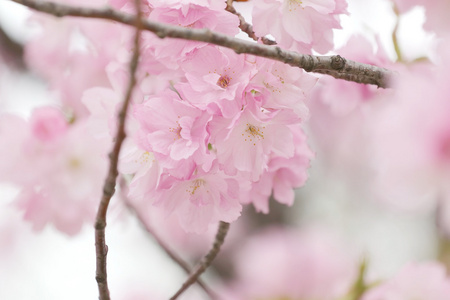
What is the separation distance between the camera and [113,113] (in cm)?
83

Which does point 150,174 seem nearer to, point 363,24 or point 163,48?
point 163,48

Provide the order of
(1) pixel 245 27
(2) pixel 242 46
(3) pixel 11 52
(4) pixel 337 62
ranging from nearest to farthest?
(2) pixel 242 46
(4) pixel 337 62
(1) pixel 245 27
(3) pixel 11 52

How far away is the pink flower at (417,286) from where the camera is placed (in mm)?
947

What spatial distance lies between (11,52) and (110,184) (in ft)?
4.69

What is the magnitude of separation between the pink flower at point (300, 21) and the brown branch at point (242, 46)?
8 centimetres

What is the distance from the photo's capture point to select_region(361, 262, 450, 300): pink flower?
0.95m

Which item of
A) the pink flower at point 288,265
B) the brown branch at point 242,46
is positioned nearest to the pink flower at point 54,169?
the brown branch at point 242,46

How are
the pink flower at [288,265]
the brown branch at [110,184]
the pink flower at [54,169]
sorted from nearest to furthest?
the brown branch at [110,184] < the pink flower at [54,169] < the pink flower at [288,265]

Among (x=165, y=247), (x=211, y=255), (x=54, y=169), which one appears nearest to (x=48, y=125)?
(x=54, y=169)

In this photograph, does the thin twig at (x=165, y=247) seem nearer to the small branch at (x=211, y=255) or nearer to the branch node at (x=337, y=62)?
the small branch at (x=211, y=255)

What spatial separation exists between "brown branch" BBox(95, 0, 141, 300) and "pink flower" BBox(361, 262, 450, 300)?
0.46 metres

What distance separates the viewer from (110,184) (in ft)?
1.91

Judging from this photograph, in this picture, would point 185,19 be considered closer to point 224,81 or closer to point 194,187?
point 224,81

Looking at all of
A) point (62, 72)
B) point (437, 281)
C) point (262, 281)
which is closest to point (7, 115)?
point (62, 72)
